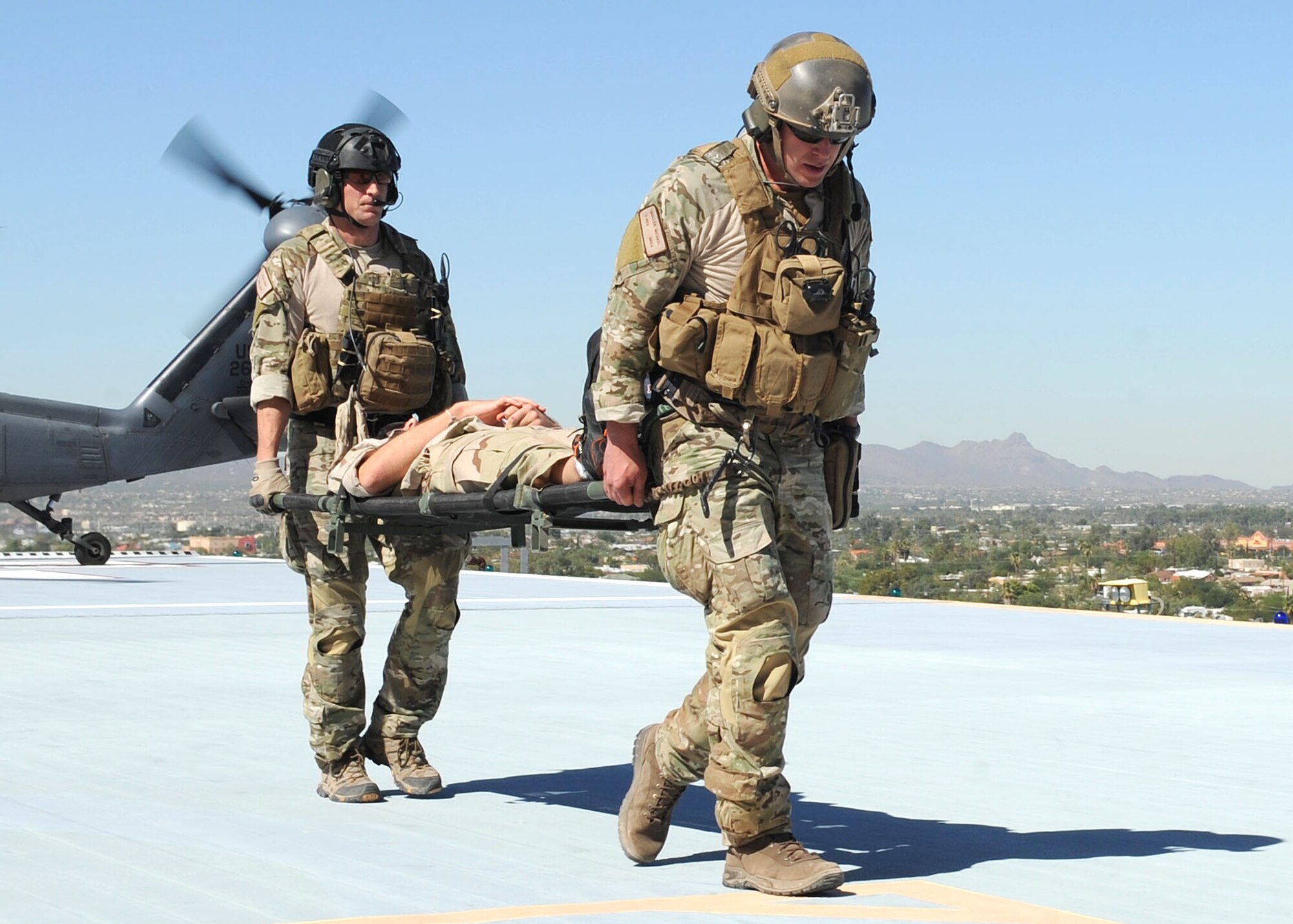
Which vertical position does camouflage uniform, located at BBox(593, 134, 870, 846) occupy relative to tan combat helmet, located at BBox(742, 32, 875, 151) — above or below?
below

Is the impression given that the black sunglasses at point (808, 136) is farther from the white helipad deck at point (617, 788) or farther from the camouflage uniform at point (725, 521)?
the white helipad deck at point (617, 788)

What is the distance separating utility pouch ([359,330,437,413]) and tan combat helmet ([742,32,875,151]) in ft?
6.56

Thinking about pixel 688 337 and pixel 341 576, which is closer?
pixel 688 337

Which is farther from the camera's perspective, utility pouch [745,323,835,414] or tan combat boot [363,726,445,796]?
tan combat boot [363,726,445,796]

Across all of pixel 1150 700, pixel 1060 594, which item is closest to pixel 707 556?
pixel 1150 700

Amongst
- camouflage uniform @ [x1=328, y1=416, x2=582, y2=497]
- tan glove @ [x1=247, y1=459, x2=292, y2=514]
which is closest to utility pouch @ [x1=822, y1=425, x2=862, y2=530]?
camouflage uniform @ [x1=328, y1=416, x2=582, y2=497]

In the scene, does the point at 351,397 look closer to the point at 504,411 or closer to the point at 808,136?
the point at 504,411

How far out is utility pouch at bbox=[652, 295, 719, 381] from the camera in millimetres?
4562

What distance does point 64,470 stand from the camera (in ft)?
73.7

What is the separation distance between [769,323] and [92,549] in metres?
19.8

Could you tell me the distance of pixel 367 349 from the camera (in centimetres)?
625

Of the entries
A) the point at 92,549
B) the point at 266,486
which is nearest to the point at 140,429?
the point at 92,549

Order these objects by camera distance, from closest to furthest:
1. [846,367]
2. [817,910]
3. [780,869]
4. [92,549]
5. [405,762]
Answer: [817,910]
[780,869]
[846,367]
[405,762]
[92,549]

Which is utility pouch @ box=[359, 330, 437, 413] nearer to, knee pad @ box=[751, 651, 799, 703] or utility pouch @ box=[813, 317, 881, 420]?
utility pouch @ box=[813, 317, 881, 420]
